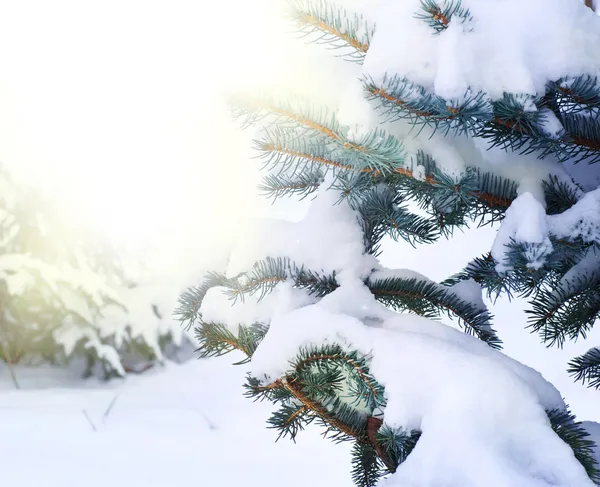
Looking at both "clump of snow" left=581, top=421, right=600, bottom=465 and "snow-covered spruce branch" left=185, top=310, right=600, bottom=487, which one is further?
"clump of snow" left=581, top=421, right=600, bottom=465

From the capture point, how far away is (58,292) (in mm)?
1991

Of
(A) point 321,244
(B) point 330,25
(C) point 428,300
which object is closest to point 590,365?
(C) point 428,300

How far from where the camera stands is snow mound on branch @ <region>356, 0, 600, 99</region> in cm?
37

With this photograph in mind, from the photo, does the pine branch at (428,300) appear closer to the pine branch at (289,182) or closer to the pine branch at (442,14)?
the pine branch at (289,182)

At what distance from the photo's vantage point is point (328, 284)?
0.54 m

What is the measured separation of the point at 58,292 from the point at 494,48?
1.93 meters

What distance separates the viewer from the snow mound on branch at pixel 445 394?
12.6 inches

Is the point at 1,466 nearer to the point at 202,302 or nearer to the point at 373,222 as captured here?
the point at 202,302

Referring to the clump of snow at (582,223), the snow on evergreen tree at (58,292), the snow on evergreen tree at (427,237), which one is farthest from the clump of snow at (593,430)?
the snow on evergreen tree at (58,292)

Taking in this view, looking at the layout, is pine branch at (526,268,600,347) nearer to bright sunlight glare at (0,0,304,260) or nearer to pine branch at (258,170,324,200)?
pine branch at (258,170,324,200)

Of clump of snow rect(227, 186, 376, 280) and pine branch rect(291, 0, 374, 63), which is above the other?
pine branch rect(291, 0, 374, 63)

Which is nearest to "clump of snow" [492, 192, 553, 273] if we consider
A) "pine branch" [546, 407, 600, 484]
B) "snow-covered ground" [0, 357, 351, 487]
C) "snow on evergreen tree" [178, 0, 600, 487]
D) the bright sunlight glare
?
"snow on evergreen tree" [178, 0, 600, 487]

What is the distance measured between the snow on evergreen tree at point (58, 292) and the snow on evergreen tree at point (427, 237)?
1.58 meters

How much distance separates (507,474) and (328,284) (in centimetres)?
26
